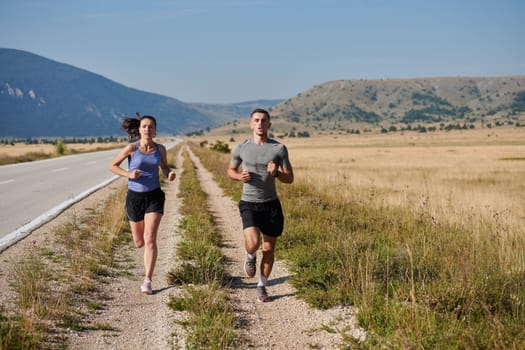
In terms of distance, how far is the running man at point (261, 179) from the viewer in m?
5.11

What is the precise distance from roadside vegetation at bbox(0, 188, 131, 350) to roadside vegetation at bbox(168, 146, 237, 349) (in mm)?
837

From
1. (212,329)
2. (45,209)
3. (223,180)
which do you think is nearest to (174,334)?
(212,329)

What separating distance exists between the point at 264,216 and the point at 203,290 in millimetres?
1055

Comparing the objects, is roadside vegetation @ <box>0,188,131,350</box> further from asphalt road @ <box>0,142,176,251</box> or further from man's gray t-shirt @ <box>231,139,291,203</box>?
man's gray t-shirt @ <box>231,139,291,203</box>

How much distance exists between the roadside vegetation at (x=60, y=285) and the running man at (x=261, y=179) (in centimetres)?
178

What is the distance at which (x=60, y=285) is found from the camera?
559cm

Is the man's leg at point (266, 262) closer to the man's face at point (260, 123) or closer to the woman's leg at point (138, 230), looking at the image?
the man's face at point (260, 123)

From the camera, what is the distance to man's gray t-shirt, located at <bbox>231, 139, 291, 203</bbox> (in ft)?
16.8

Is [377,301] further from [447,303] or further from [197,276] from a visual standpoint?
[197,276]

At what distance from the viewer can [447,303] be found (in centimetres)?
459

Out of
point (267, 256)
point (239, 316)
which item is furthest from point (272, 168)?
point (239, 316)

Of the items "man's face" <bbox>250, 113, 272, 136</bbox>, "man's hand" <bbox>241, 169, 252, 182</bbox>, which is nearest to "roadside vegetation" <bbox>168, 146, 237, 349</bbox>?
"man's hand" <bbox>241, 169, 252, 182</bbox>

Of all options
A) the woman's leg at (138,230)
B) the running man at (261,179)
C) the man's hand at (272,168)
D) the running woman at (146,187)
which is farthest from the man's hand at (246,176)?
the woman's leg at (138,230)

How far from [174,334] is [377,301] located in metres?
2.00
